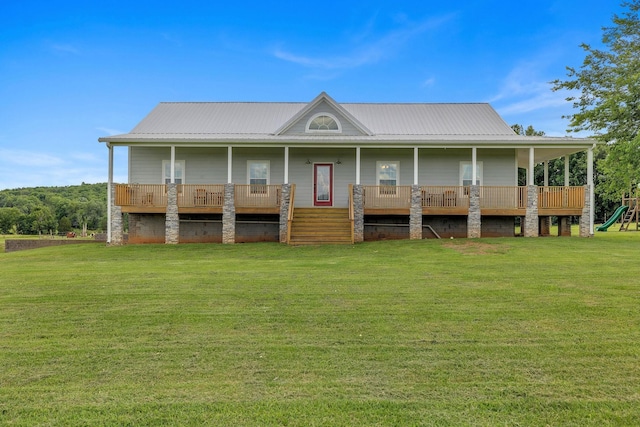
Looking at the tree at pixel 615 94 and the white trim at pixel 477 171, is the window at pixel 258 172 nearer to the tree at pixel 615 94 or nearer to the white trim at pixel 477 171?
the white trim at pixel 477 171

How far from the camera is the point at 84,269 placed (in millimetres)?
9461

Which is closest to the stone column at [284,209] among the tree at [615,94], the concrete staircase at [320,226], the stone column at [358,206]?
the concrete staircase at [320,226]

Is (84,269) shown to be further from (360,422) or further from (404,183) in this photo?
(404,183)

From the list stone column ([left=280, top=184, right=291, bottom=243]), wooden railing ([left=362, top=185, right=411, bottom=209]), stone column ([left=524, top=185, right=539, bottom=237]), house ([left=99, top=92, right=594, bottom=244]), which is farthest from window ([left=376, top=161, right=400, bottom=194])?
stone column ([left=524, top=185, right=539, bottom=237])

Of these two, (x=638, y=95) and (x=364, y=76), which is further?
(x=364, y=76)

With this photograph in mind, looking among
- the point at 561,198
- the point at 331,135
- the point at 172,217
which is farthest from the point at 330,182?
the point at 561,198

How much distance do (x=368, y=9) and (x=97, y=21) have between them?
17519 mm

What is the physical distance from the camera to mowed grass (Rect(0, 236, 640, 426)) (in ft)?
9.70

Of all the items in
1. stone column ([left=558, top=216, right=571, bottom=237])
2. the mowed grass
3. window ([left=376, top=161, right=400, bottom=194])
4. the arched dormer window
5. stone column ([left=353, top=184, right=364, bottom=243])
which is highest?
the arched dormer window

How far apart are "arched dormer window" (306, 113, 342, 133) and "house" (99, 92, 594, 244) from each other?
0.05 meters

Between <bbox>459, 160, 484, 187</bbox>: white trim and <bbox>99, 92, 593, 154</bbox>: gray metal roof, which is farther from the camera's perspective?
<bbox>459, 160, 484, 187</bbox>: white trim

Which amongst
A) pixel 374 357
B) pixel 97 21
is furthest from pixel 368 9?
pixel 374 357

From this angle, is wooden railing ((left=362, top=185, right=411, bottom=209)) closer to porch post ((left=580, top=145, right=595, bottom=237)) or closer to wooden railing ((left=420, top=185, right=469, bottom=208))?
wooden railing ((left=420, top=185, right=469, bottom=208))

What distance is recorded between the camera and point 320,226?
15867 mm
